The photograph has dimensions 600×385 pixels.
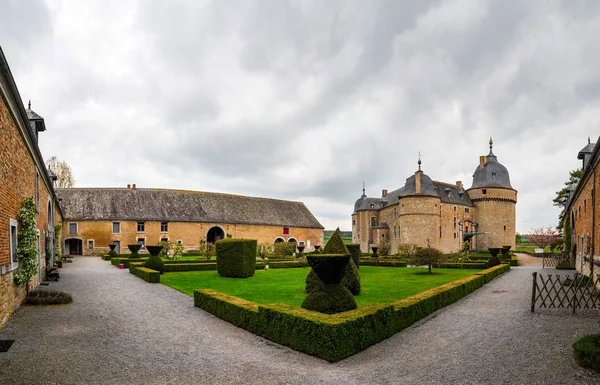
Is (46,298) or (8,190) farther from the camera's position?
(46,298)

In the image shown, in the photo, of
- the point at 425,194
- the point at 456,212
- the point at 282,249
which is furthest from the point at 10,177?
the point at 456,212

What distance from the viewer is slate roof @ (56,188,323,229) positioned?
42219mm

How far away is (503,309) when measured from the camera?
11.6m

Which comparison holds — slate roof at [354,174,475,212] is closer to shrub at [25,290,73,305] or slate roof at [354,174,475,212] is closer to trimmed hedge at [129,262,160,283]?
trimmed hedge at [129,262,160,283]

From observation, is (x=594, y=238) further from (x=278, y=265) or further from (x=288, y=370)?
(x=278, y=265)

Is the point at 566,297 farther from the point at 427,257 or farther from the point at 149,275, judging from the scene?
the point at 149,275

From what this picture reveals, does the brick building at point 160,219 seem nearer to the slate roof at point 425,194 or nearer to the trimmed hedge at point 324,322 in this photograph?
the slate roof at point 425,194

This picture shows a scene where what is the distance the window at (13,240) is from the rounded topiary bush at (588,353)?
532 inches

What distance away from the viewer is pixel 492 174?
49.2 metres

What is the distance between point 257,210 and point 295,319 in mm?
44905

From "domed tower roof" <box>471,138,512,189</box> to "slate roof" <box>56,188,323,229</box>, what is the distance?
23923 mm

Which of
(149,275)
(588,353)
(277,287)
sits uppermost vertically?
(588,353)

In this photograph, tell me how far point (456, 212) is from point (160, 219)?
1442 inches

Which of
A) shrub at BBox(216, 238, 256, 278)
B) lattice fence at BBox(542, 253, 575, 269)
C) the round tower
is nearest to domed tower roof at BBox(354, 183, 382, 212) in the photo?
the round tower
